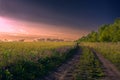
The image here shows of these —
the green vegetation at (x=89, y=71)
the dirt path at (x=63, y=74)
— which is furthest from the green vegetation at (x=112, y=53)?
the dirt path at (x=63, y=74)

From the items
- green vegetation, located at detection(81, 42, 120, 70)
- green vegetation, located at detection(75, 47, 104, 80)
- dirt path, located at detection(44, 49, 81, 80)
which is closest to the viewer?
dirt path, located at detection(44, 49, 81, 80)

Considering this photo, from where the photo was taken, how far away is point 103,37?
127938 mm

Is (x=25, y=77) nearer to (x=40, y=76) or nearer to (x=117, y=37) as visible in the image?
(x=40, y=76)

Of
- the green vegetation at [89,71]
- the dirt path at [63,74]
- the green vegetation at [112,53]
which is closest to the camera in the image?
the dirt path at [63,74]

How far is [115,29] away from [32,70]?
9613 cm

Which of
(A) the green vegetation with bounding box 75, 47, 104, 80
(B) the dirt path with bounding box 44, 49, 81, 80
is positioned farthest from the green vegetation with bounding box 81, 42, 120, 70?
(B) the dirt path with bounding box 44, 49, 81, 80

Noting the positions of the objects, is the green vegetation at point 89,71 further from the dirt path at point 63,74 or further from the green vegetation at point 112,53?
the green vegetation at point 112,53

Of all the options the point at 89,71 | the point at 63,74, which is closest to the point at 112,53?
the point at 89,71

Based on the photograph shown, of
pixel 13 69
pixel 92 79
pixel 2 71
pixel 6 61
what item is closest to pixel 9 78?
pixel 2 71

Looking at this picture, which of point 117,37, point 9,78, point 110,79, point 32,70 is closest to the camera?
point 9,78

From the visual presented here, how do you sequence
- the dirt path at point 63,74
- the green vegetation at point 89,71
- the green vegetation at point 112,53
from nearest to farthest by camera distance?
the dirt path at point 63,74
the green vegetation at point 89,71
the green vegetation at point 112,53

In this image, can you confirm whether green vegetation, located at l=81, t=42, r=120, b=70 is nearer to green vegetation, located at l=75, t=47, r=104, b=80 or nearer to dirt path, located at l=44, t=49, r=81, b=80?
green vegetation, located at l=75, t=47, r=104, b=80

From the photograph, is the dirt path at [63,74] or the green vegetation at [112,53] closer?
the dirt path at [63,74]

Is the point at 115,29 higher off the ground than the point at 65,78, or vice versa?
the point at 115,29
